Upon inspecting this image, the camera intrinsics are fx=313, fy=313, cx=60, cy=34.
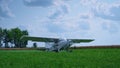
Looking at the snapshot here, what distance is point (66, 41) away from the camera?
53.3m

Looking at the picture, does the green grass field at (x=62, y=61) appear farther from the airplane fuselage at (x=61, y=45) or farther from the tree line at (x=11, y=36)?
the tree line at (x=11, y=36)

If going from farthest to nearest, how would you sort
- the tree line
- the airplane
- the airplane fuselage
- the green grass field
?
the tree line → the airplane → the airplane fuselage → the green grass field

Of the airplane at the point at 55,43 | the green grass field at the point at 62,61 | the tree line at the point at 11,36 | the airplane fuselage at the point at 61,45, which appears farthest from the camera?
the tree line at the point at 11,36

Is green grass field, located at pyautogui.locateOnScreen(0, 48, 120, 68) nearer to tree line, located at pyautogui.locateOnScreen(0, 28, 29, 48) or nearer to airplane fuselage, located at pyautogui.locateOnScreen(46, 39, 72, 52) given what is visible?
airplane fuselage, located at pyautogui.locateOnScreen(46, 39, 72, 52)

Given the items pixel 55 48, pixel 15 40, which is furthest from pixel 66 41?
pixel 15 40

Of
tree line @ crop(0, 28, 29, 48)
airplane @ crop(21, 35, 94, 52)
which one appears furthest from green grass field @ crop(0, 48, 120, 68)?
tree line @ crop(0, 28, 29, 48)

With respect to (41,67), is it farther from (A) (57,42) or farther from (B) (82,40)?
(B) (82,40)

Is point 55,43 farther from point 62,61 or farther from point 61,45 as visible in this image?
point 62,61

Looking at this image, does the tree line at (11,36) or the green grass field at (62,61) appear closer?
the green grass field at (62,61)

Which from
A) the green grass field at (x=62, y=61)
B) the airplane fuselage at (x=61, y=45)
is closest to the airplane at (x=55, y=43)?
the airplane fuselage at (x=61, y=45)

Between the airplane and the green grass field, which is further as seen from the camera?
the airplane

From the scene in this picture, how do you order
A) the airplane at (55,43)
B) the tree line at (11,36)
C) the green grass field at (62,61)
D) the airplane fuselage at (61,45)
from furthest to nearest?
1. the tree line at (11,36)
2. the airplane at (55,43)
3. the airplane fuselage at (61,45)
4. the green grass field at (62,61)

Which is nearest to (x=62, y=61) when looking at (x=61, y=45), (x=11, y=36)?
(x=61, y=45)

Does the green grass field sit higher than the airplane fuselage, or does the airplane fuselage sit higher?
the airplane fuselage
